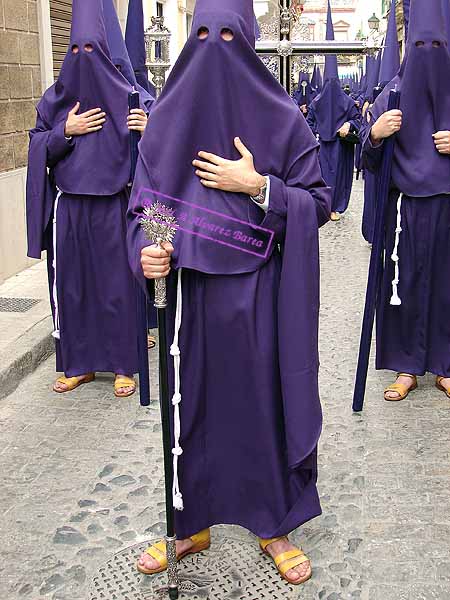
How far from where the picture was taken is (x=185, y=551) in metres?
3.10

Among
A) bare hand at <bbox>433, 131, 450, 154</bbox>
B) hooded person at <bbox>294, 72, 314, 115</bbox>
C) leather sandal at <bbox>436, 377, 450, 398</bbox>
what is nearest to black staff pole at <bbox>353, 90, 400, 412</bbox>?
bare hand at <bbox>433, 131, 450, 154</bbox>

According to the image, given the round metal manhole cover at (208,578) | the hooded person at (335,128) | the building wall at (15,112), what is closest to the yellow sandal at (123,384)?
the round metal manhole cover at (208,578)

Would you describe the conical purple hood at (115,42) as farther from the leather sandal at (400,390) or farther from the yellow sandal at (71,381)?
the leather sandal at (400,390)

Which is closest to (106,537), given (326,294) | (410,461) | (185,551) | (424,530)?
(185,551)

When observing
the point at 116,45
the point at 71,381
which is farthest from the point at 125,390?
the point at 116,45

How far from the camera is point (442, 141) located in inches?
165

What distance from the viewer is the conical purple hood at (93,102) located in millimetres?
4328

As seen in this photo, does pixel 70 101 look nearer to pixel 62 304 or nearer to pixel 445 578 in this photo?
pixel 62 304

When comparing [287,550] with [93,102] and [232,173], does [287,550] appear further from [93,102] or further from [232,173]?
[93,102]

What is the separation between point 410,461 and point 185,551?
1.38 metres

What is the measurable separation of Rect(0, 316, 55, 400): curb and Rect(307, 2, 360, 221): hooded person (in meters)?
6.40

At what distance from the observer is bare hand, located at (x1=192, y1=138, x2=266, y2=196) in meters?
2.58

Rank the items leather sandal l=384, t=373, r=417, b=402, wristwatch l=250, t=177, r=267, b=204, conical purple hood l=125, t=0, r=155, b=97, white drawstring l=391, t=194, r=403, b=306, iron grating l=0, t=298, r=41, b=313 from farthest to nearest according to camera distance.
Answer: iron grating l=0, t=298, r=41, b=313 → conical purple hood l=125, t=0, r=155, b=97 → leather sandal l=384, t=373, r=417, b=402 → white drawstring l=391, t=194, r=403, b=306 → wristwatch l=250, t=177, r=267, b=204

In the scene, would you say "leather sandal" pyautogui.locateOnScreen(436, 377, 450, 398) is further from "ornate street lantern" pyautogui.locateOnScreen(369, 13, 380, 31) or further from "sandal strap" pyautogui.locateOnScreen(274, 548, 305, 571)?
"ornate street lantern" pyautogui.locateOnScreen(369, 13, 380, 31)
